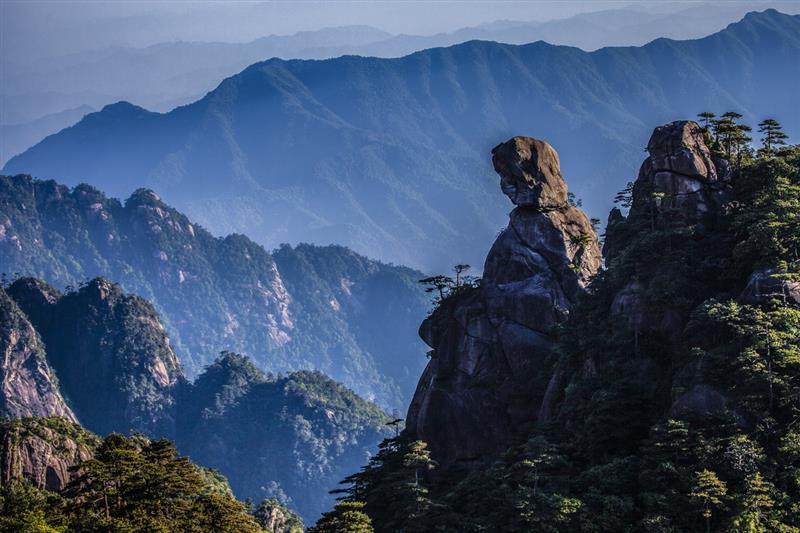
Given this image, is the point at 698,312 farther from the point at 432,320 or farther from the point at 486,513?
the point at 432,320

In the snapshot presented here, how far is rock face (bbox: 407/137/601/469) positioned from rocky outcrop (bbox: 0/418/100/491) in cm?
2829

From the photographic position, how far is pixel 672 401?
2502 inches

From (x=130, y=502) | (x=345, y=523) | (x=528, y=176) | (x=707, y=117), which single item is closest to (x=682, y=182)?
(x=707, y=117)

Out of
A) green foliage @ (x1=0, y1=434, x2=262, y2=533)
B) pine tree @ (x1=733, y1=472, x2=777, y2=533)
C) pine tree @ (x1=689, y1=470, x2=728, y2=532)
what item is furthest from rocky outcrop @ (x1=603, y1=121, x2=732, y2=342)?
green foliage @ (x1=0, y1=434, x2=262, y2=533)

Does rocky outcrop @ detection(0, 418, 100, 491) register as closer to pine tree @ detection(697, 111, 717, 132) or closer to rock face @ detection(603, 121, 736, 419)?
rock face @ detection(603, 121, 736, 419)

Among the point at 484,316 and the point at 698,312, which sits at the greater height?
the point at 484,316

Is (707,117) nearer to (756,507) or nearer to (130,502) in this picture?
(756,507)

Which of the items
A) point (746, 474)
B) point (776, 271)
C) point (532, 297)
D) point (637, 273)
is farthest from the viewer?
point (532, 297)

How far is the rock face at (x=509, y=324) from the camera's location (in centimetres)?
7869

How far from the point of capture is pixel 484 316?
81.1m

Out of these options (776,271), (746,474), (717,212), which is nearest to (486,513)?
(746,474)

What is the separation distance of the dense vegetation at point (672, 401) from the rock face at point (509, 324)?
119 inches

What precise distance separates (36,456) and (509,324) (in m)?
38.0

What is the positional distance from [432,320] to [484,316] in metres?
4.97
